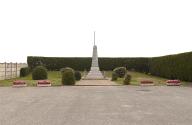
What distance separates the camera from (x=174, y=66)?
132ft

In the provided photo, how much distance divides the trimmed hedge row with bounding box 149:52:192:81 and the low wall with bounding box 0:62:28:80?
1819 centimetres

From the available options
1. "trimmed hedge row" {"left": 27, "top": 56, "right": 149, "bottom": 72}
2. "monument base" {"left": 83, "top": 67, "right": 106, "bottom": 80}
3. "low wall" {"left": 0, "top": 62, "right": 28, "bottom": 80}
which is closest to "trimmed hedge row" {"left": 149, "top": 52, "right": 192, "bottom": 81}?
"monument base" {"left": 83, "top": 67, "right": 106, "bottom": 80}

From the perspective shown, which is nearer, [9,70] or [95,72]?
[9,70]

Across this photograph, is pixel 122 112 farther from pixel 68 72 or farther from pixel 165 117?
pixel 68 72

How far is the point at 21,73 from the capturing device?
5028 cm

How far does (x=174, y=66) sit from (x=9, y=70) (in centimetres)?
1883

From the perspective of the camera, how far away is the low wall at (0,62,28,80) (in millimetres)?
41469

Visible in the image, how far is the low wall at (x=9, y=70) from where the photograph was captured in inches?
1633

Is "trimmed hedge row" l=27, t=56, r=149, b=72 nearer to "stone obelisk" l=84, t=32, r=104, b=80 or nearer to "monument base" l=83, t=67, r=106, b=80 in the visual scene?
"stone obelisk" l=84, t=32, r=104, b=80

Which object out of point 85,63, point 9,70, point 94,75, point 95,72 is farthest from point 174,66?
point 85,63

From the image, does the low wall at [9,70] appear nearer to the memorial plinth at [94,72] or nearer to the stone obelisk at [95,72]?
the memorial plinth at [94,72]

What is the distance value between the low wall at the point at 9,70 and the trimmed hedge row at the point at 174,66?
1819 cm

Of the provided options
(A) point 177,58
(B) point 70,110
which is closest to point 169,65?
(A) point 177,58

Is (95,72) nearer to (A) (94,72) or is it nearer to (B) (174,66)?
(A) (94,72)
